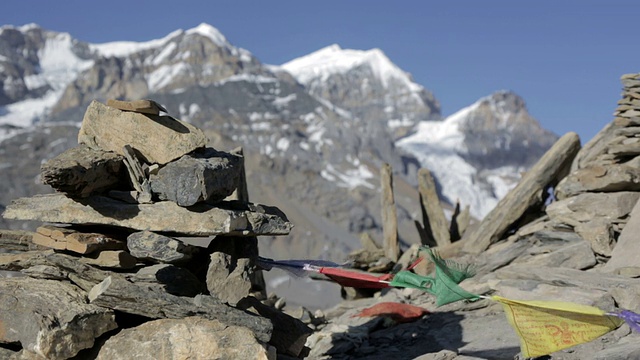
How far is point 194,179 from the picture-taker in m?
A: 7.79

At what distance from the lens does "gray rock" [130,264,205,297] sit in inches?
309

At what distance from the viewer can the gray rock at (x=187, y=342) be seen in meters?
7.37

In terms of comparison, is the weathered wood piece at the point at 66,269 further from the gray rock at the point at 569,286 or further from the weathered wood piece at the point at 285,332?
the gray rock at the point at 569,286

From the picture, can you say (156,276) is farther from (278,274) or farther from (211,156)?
(278,274)

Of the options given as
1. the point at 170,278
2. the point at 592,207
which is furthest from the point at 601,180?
the point at 170,278

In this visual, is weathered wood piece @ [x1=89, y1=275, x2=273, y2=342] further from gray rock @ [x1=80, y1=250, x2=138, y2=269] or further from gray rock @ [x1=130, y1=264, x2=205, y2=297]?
gray rock @ [x1=80, y1=250, x2=138, y2=269]

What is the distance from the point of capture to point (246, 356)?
7.36 metres

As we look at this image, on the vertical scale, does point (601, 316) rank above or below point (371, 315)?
above

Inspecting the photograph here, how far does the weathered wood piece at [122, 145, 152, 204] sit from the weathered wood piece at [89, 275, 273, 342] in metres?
1.00

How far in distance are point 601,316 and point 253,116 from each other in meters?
148

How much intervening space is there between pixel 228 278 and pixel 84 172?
1980mm

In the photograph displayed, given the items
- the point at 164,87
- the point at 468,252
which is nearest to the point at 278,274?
the point at 468,252

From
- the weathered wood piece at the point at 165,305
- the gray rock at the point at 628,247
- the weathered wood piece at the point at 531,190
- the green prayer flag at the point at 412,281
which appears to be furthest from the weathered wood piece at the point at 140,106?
the weathered wood piece at the point at 531,190

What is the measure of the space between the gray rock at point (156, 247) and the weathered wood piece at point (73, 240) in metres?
0.41
